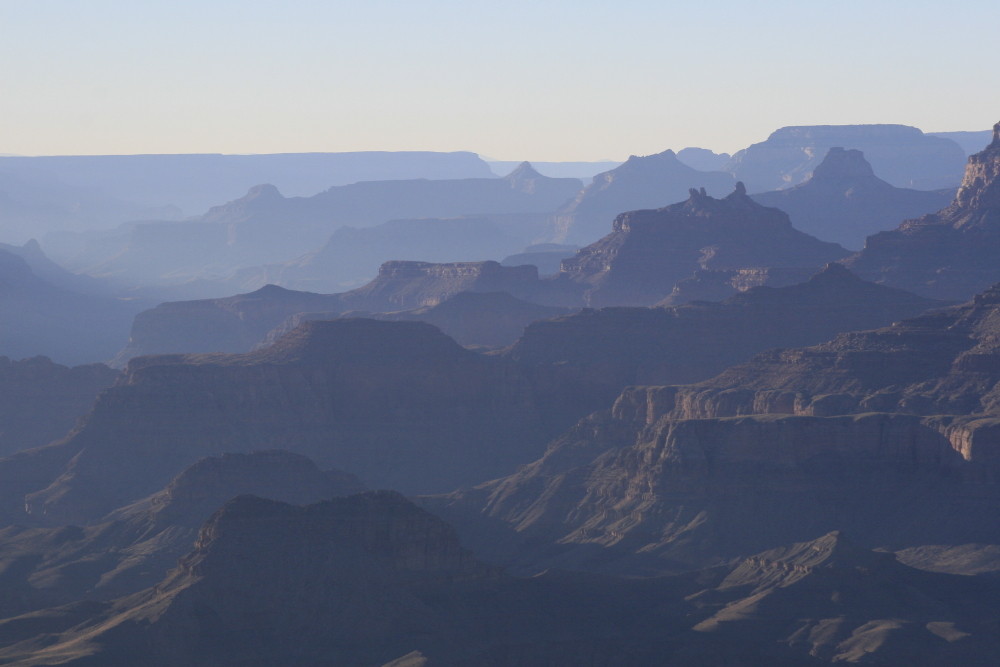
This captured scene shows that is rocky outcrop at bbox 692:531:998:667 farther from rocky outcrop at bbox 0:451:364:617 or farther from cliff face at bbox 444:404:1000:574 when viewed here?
rocky outcrop at bbox 0:451:364:617

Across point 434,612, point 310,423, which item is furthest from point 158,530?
point 434,612

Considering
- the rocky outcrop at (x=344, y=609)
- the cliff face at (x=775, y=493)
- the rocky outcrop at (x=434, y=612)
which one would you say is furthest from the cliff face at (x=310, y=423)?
the rocky outcrop at (x=434, y=612)

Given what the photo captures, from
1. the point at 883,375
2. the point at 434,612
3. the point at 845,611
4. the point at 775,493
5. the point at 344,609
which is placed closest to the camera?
the point at 344,609

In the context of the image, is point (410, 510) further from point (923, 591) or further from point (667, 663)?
point (923, 591)

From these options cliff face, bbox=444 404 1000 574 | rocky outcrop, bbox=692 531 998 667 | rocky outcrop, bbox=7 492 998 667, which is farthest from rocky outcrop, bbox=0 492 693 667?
cliff face, bbox=444 404 1000 574

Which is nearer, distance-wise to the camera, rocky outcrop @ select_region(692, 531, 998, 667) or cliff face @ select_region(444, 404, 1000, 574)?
rocky outcrop @ select_region(692, 531, 998, 667)

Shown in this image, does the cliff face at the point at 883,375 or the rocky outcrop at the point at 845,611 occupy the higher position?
the cliff face at the point at 883,375

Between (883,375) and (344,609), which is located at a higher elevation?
(883,375)

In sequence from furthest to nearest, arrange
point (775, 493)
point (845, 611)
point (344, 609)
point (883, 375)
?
point (883, 375) → point (775, 493) → point (845, 611) → point (344, 609)

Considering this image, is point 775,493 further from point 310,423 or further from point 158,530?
point 310,423

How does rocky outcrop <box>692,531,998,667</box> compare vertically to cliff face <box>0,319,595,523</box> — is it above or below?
below

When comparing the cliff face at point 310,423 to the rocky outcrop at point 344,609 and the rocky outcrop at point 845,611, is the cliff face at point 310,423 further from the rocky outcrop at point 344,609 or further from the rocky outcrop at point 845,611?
the rocky outcrop at point 845,611

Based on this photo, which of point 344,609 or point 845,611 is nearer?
point 344,609
